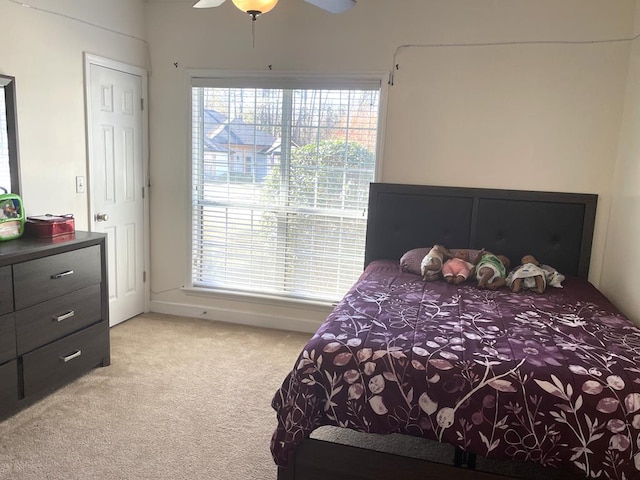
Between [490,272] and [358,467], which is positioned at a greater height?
[490,272]

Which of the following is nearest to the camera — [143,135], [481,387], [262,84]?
[481,387]

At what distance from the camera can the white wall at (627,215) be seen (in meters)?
2.79

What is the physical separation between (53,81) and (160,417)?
2156 millimetres

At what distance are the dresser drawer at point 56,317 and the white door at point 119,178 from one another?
2.37 feet

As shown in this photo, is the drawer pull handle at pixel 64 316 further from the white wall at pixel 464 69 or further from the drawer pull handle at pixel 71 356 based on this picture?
the white wall at pixel 464 69

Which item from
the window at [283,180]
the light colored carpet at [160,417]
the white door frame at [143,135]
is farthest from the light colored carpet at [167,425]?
the white door frame at [143,135]

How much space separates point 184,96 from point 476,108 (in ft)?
7.26

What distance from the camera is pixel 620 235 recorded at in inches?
118

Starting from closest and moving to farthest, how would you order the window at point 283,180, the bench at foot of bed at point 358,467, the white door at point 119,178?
the bench at foot of bed at point 358,467
the white door at point 119,178
the window at point 283,180

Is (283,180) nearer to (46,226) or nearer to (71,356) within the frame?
(46,226)

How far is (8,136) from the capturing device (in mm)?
2805

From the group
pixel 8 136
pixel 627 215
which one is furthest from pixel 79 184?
pixel 627 215

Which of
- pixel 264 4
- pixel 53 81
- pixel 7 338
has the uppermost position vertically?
pixel 264 4

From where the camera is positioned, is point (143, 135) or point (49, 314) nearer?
point (49, 314)
